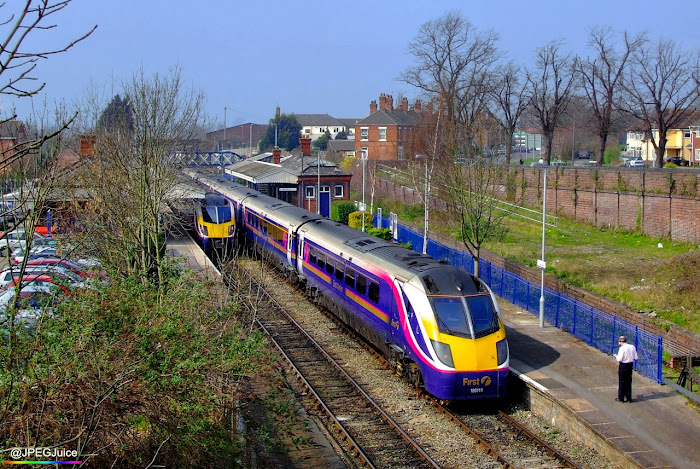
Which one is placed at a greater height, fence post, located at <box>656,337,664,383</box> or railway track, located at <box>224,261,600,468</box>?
fence post, located at <box>656,337,664,383</box>

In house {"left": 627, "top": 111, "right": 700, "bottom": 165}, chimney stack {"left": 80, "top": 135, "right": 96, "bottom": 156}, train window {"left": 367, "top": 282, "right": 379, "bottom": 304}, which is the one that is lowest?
train window {"left": 367, "top": 282, "right": 379, "bottom": 304}

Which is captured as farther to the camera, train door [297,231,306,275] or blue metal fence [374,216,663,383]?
train door [297,231,306,275]

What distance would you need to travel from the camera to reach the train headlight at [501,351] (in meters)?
13.7

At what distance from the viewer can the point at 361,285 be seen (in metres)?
17.4

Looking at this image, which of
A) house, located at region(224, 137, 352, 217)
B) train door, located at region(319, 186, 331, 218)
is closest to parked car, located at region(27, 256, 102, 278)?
house, located at region(224, 137, 352, 217)

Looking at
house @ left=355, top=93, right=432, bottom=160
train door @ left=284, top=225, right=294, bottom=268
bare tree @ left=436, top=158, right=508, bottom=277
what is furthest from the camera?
house @ left=355, top=93, right=432, bottom=160

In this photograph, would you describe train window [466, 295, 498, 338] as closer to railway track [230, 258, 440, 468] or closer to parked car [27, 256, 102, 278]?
railway track [230, 258, 440, 468]

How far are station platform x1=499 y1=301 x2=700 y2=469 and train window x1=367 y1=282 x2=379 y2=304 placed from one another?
3.40m

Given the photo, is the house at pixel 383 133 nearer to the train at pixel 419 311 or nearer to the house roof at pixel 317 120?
the house roof at pixel 317 120

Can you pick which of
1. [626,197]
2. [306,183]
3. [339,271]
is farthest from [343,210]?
[339,271]

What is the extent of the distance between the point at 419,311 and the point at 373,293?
8.50 ft

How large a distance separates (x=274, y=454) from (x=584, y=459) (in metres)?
5.19

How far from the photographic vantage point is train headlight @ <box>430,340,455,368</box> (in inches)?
529

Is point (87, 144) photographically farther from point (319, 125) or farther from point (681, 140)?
point (319, 125)
